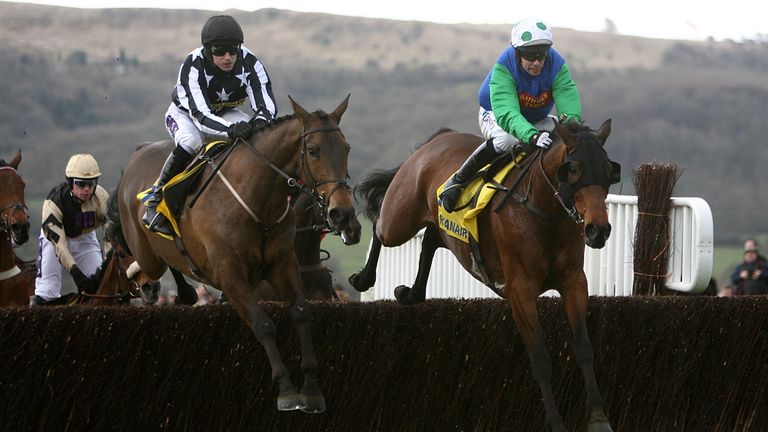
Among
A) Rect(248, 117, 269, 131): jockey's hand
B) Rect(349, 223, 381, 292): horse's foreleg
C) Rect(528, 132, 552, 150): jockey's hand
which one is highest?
Rect(248, 117, 269, 131): jockey's hand

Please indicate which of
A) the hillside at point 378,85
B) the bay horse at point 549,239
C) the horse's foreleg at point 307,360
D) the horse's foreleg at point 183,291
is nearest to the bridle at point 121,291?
the horse's foreleg at point 183,291

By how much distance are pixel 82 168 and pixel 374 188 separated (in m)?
2.36

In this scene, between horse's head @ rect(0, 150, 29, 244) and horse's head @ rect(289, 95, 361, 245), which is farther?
horse's head @ rect(0, 150, 29, 244)

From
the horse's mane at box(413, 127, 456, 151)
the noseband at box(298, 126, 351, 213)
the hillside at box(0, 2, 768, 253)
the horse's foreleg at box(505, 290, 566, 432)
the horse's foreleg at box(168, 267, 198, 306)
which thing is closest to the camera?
the noseband at box(298, 126, 351, 213)

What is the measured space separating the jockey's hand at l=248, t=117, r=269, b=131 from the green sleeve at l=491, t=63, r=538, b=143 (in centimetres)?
141

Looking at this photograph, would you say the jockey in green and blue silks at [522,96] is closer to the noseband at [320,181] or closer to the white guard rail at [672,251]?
the noseband at [320,181]

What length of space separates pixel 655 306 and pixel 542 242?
1672 millimetres

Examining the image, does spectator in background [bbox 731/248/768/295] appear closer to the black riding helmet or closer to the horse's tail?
the horse's tail

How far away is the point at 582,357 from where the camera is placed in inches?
261

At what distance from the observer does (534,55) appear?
7.38 meters

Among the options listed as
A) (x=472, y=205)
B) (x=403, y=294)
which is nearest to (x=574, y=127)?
(x=472, y=205)

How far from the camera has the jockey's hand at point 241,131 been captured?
23.5 ft

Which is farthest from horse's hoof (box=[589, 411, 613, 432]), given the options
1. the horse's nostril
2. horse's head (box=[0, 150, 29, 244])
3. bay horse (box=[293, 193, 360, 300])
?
horse's head (box=[0, 150, 29, 244])

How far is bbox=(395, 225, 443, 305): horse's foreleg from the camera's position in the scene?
800 centimetres
